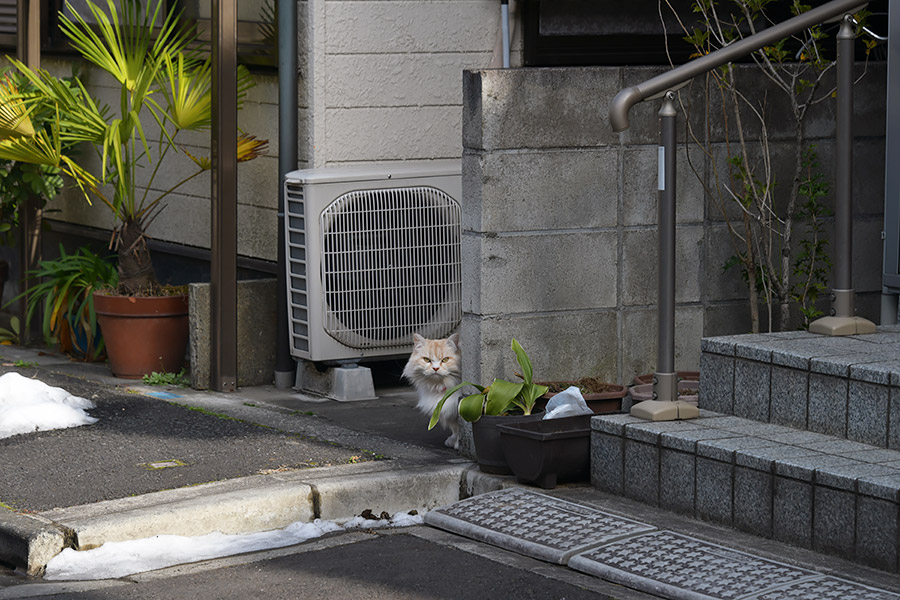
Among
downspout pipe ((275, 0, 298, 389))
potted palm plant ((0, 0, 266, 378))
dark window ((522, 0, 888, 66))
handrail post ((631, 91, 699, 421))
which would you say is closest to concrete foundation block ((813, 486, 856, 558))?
handrail post ((631, 91, 699, 421))

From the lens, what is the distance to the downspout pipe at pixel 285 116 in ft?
25.0

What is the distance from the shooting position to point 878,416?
16.4ft

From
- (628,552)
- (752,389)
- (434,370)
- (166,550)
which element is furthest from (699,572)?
(434,370)

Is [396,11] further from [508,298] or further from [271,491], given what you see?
[271,491]

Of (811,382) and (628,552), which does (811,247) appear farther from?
(628,552)

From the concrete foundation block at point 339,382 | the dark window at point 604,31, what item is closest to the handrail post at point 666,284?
the concrete foundation block at point 339,382

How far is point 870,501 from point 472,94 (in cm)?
244

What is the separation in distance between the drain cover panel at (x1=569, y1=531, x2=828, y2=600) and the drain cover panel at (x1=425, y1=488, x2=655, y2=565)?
9 centimetres

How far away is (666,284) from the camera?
544 centimetres

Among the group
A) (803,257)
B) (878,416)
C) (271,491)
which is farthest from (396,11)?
(878,416)

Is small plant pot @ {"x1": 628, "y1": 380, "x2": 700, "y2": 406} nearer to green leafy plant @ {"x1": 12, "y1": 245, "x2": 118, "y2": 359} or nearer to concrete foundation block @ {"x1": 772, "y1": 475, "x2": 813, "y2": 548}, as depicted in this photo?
concrete foundation block @ {"x1": 772, "y1": 475, "x2": 813, "y2": 548}

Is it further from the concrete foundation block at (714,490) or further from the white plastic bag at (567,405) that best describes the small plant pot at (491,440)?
the concrete foundation block at (714,490)

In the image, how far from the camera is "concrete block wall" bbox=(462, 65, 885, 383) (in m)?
5.97

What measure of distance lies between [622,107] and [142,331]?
3.72 meters
